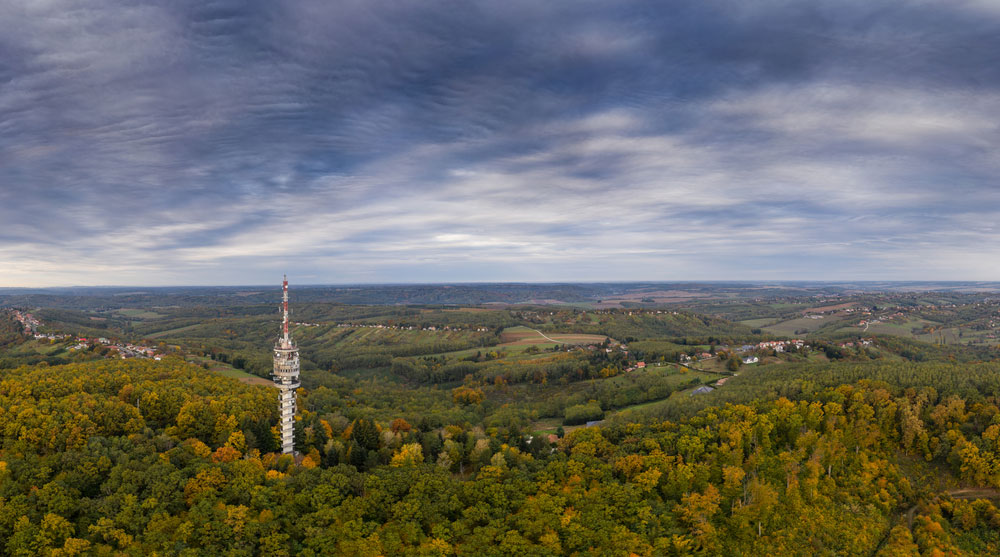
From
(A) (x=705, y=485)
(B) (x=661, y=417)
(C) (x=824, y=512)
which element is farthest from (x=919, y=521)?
(B) (x=661, y=417)

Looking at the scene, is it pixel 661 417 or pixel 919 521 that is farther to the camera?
pixel 661 417

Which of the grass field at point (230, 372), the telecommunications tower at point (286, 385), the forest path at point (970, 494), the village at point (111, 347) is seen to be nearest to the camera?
the forest path at point (970, 494)

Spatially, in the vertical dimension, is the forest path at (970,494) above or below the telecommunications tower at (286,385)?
below

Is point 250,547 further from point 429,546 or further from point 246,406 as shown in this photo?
point 246,406

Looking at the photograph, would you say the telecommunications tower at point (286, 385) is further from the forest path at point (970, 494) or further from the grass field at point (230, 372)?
the forest path at point (970, 494)

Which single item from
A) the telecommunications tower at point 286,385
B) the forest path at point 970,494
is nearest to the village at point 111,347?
the telecommunications tower at point 286,385

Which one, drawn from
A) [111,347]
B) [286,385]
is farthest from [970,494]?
[111,347]

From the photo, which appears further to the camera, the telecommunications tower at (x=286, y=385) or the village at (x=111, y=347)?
the village at (x=111, y=347)

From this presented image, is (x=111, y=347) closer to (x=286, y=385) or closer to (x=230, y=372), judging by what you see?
(x=230, y=372)

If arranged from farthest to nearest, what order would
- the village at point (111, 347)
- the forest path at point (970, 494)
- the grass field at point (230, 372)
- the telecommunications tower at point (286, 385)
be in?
the village at point (111, 347) → the grass field at point (230, 372) → the telecommunications tower at point (286, 385) → the forest path at point (970, 494)

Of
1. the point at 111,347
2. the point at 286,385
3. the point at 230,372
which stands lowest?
the point at 230,372

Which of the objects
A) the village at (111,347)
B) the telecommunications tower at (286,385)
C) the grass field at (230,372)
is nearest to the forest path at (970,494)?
the telecommunications tower at (286,385)
